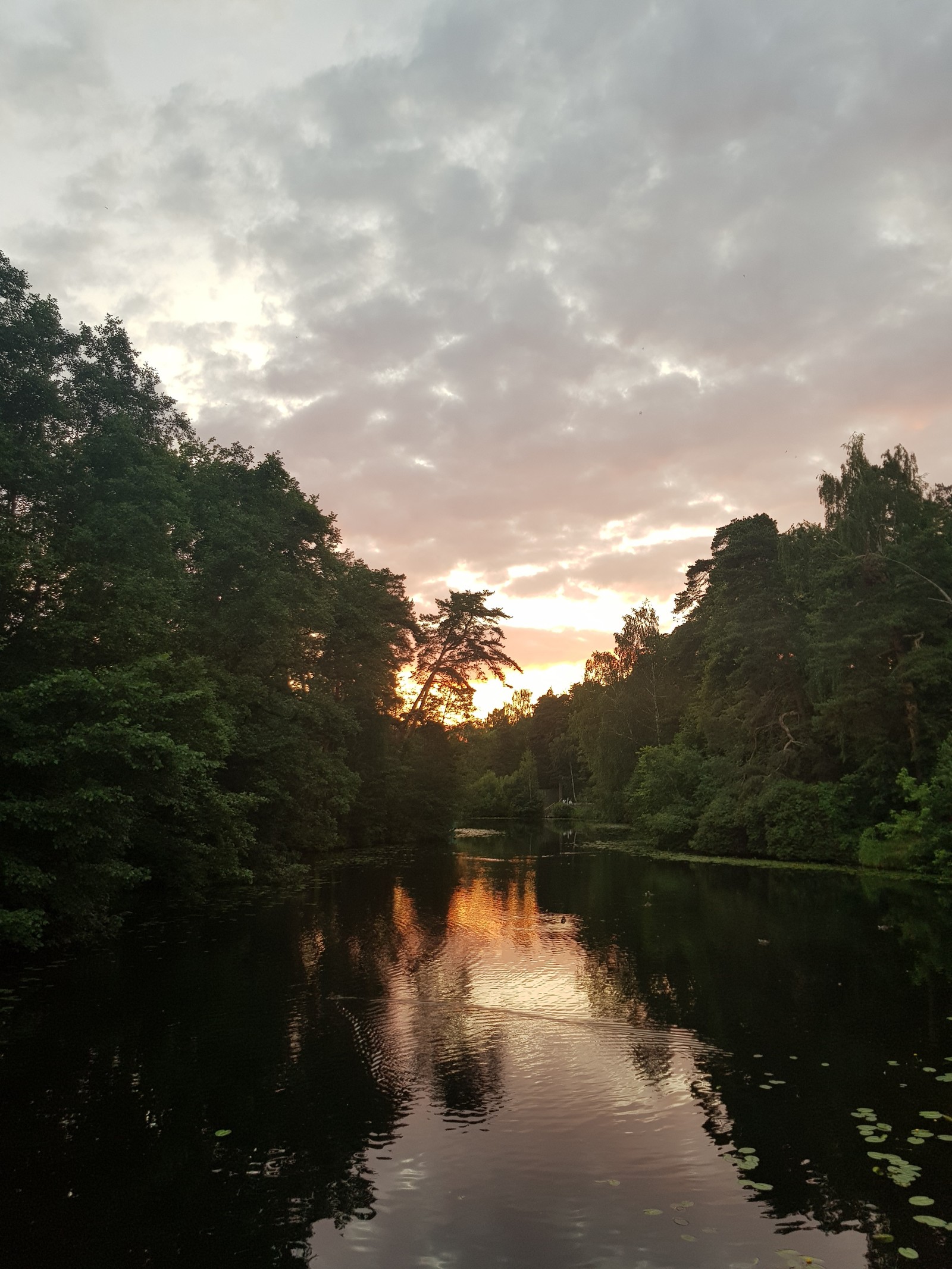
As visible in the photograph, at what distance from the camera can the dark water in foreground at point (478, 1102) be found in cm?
693

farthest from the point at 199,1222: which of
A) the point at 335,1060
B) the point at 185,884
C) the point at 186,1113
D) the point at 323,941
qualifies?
the point at 185,884

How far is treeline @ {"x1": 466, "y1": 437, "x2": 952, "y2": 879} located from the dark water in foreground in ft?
51.0

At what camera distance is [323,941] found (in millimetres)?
20125

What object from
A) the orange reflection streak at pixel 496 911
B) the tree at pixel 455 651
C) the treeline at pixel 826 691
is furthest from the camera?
the tree at pixel 455 651

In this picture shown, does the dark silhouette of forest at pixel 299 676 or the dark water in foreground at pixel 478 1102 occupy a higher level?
the dark silhouette of forest at pixel 299 676

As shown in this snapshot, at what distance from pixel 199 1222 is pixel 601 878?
2957 cm

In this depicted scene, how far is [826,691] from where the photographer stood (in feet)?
132

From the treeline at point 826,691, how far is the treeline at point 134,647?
792 inches

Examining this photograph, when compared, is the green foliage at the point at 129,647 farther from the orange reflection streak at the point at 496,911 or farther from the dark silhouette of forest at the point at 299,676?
the orange reflection streak at the point at 496,911

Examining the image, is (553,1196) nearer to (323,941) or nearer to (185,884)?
(323,941)

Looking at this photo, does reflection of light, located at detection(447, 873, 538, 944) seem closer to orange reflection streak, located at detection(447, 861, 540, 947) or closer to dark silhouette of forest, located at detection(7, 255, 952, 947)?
orange reflection streak, located at detection(447, 861, 540, 947)

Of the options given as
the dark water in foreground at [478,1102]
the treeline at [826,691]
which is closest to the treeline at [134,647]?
the dark water in foreground at [478,1102]

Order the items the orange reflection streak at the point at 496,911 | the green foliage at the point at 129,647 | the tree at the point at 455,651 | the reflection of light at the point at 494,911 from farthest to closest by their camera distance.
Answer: the tree at the point at 455,651, the reflection of light at the point at 494,911, the orange reflection streak at the point at 496,911, the green foliage at the point at 129,647

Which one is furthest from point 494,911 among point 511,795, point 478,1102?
point 511,795
